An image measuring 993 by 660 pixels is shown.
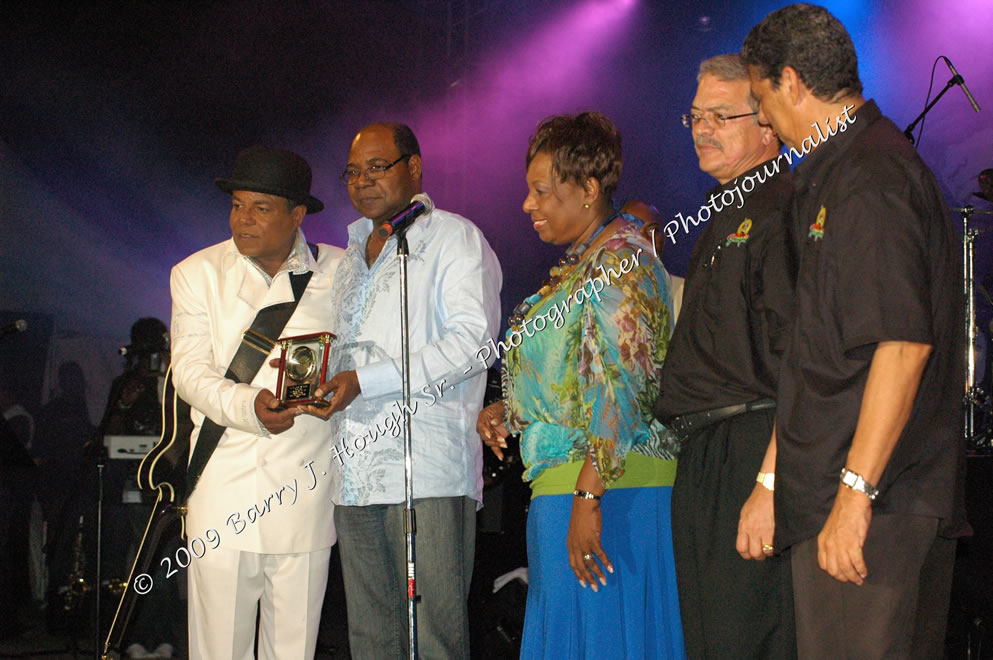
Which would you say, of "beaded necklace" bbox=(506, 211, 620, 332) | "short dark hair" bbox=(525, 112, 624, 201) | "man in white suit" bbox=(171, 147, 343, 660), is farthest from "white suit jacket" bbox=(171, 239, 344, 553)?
"short dark hair" bbox=(525, 112, 624, 201)

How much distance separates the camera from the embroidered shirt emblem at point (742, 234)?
1.94 meters

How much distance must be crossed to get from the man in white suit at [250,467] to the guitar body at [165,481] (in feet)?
0.36

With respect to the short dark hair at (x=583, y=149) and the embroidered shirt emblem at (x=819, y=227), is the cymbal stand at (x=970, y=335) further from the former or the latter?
the embroidered shirt emblem at (x=819, y=227)

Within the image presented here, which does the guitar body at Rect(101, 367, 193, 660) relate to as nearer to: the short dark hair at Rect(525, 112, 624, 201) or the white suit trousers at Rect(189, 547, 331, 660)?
the white suit trousers at Rect(189, 547, 331, 660)

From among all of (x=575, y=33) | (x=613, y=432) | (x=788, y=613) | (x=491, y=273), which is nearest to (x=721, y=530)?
(x=788, y=613)

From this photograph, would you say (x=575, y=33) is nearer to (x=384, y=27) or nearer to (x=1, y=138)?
(x=384, y=27)

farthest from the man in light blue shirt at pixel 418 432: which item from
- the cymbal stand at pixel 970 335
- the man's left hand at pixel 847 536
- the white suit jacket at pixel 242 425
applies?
the cymbal stand at pixel 970 335

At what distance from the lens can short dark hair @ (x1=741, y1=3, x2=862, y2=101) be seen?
1629 millimetres

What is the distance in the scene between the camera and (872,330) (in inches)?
57.1

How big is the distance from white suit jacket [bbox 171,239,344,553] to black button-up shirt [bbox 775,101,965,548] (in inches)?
62.8

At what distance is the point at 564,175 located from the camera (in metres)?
2.45

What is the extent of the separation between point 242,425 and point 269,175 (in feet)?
2.72

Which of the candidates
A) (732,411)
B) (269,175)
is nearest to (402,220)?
(269,175)

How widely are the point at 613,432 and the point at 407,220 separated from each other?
0.88m
